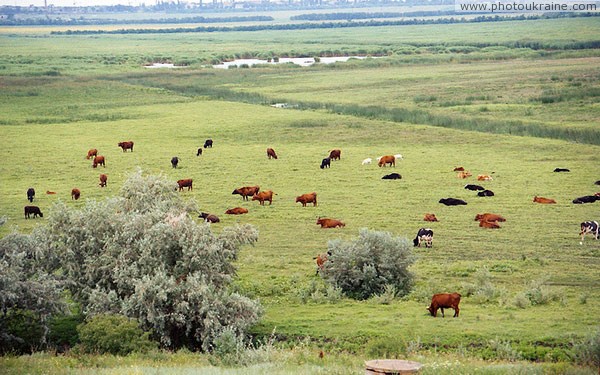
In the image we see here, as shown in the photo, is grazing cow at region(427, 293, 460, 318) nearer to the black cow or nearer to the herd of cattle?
the herd of cattle

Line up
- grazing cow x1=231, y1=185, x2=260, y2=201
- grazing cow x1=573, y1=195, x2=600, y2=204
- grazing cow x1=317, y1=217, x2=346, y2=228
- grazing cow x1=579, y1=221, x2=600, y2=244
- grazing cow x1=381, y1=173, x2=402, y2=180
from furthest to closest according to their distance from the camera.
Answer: grazing cow x1=381, y1=173, x2=402, y2=180 → grazing cow x1=231, y1=185, x2=260, y2=201 → grazing cow x1=573, y1=195, x2=600, y2=204 → grazing cow x1=317, y1=217, x2=346, y2=228 → grazing cow x1=579, y1=221, x2=600, y2=244

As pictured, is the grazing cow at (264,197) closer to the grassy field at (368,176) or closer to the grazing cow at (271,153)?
the grassy field at (368,176)

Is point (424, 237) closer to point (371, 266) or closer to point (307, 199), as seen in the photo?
point (371, 266)

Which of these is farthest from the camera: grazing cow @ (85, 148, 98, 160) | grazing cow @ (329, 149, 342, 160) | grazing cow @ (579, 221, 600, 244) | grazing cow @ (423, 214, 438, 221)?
grazing cow @ (85, 148, 98, 160)

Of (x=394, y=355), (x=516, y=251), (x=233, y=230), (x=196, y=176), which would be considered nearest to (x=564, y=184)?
(x=516, y=251)

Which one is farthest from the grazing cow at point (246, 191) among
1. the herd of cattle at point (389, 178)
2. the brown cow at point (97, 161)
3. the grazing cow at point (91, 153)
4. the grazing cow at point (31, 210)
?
the grazing cow at point (91, 153)

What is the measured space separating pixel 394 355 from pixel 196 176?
78.4 ft

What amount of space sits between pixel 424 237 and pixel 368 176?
503 inches

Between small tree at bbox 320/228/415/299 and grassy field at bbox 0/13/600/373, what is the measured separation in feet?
1.62

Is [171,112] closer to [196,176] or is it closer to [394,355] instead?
[196,176]

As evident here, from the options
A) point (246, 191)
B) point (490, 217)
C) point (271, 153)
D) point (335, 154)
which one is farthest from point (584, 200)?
point (271, 153)

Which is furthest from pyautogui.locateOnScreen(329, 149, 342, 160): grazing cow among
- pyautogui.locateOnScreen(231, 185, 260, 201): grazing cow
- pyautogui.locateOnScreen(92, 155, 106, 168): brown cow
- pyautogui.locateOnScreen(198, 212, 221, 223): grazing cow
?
pyautogui.locateOnScreen(198, 212, 221, 223): grazing cow

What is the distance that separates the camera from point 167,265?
19344 millimetres

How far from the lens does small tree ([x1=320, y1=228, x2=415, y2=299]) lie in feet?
70.0
